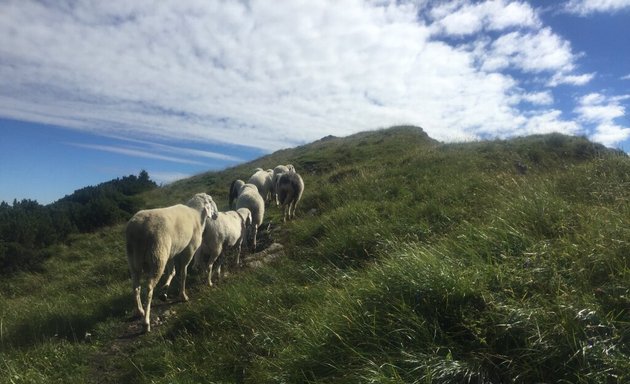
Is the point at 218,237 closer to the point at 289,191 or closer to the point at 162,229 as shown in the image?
the point at 162,229

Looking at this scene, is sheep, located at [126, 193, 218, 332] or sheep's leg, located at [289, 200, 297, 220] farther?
sheep's leg, located at [289, 200, 297, 220]

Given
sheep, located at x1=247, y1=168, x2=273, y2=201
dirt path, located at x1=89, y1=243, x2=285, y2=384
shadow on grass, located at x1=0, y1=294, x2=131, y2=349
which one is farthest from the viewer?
sheep, located at x1=247, y1=168, x2=273, y2=201

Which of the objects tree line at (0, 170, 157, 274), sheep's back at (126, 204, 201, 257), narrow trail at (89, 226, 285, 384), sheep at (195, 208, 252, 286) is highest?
sheep's back at (126, 204, 201, 257)

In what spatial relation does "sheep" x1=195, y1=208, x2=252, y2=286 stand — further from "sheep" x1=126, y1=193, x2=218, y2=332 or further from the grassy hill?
"sheep" x1=126, y1=193, x2=218, y2=332

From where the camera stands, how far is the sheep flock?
6.93 m

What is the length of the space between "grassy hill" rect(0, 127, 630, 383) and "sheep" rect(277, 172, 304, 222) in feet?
15.0

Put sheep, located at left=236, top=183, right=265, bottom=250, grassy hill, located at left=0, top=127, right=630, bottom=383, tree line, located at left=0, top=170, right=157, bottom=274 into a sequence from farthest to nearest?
tree line, located at left=0, top=170, right=157, bottom=274 < sheep, located at left=236, top=183, right=265, bottom=250 < grassy hill, located at left=0, top=127, right=630, bottom=383

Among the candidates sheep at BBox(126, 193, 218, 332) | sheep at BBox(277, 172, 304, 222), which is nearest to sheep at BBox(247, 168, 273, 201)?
sheep at BBox(277, 172, 304, 222)

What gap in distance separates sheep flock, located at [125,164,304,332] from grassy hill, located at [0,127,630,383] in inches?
23.2

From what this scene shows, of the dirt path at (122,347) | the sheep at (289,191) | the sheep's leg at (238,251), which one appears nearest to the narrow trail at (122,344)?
the dirt path at (122,347)

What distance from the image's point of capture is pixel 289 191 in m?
13.9

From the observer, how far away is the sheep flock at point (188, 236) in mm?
6926

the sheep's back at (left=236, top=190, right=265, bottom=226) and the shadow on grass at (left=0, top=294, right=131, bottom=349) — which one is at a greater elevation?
the sheep's back at (left=236, top=190, right=265, bottom=226)

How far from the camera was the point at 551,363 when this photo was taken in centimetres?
283
